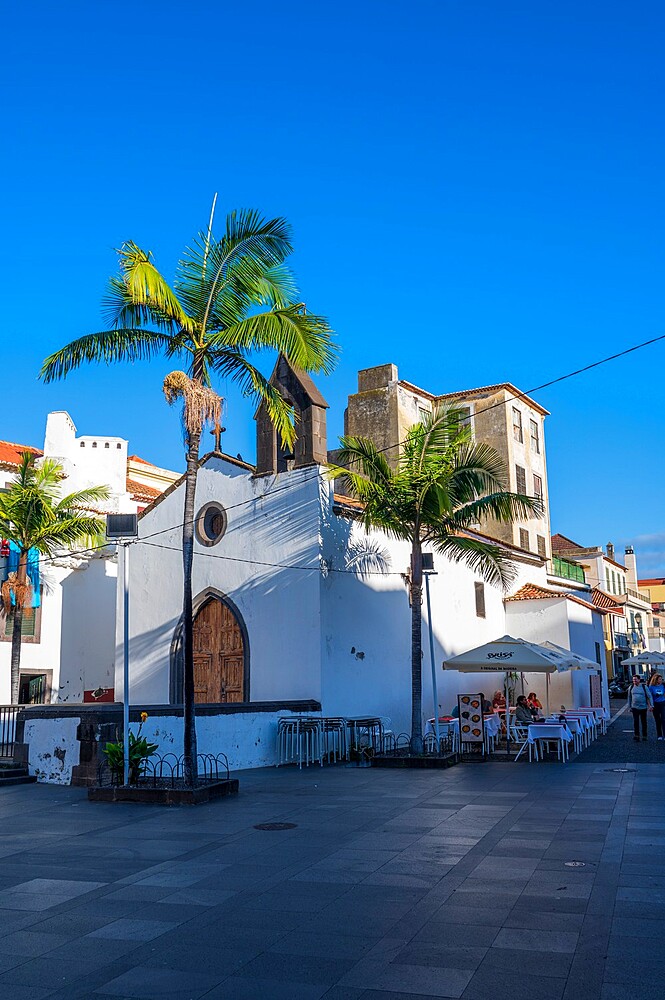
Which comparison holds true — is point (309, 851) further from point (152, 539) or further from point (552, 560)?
→ point (552, 560)

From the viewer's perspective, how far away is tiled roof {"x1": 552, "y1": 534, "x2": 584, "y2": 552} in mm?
68500

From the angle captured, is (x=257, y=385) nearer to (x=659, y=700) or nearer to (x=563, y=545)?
(x=659, y=700)

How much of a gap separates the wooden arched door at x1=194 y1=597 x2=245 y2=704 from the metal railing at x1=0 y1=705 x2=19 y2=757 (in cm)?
524

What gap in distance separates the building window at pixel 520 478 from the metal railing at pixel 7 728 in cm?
3206

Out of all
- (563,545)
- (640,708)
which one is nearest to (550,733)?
(640,708)

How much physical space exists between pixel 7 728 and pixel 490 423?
32.3 metres

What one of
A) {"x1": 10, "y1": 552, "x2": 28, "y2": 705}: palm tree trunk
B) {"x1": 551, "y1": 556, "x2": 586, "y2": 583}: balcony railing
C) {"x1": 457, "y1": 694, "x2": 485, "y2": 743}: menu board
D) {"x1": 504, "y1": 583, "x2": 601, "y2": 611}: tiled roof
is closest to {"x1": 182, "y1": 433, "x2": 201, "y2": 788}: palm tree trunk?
{"x1": 457, "y1": 694, "x2": 485, "y2": 743}: menu board

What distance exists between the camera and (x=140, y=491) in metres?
40.9

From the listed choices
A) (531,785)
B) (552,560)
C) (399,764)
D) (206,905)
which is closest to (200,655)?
(399,764)

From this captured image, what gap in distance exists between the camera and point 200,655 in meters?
22.5

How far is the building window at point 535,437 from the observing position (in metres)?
48.3

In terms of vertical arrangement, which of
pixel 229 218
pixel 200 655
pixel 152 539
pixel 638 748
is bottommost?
pixel 638 748

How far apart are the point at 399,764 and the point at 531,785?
3.57 meters

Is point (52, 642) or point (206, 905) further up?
point (52, 642)
